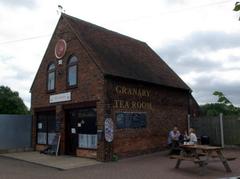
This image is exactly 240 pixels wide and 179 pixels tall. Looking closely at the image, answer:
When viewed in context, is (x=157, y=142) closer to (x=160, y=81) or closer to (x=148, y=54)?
(x=160, y=81)

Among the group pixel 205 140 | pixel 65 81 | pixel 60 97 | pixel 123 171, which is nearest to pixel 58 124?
pixel 60 97

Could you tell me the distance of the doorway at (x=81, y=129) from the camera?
1736cm

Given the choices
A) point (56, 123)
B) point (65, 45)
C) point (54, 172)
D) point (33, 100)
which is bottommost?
point (54, 172)

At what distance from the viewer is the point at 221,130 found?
20406 mm

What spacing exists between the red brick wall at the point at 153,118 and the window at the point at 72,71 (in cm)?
263

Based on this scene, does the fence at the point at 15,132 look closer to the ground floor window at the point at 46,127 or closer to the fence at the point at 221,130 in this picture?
the ground floor window at the point at 46,127

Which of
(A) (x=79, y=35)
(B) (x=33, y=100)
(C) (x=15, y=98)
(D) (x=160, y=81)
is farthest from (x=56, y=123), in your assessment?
(C) (x=15, y=98)

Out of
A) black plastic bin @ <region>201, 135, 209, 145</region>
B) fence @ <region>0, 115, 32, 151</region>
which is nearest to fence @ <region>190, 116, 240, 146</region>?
black plastic bin @ <region>201, 135, 209, 145</region>

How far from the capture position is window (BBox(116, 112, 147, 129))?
17.2 meters

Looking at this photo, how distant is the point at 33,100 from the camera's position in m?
22.6

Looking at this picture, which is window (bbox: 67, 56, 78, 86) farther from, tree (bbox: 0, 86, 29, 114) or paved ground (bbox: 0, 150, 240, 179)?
tree (bbox: 0, 86, 29, 114)

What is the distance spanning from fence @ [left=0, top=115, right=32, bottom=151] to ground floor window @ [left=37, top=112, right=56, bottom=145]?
791 millimetres

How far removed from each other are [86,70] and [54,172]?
239 inches

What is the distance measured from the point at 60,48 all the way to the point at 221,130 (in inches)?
411
